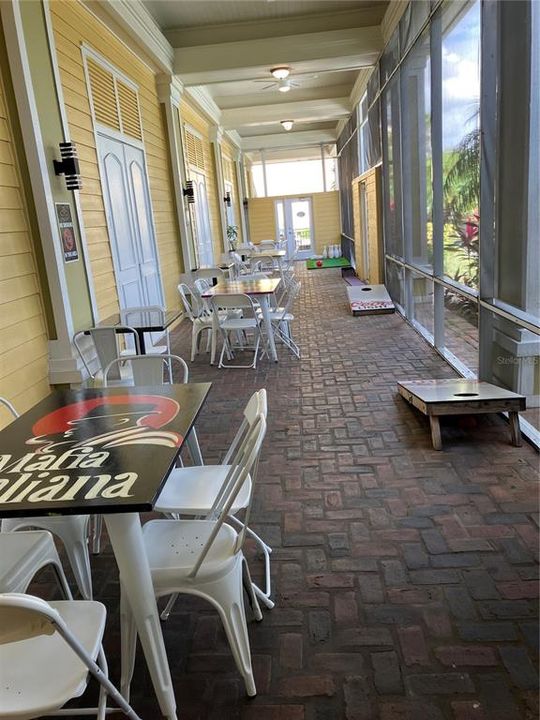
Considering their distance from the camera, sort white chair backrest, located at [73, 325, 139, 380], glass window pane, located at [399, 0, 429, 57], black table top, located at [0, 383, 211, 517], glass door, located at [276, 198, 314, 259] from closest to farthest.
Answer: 1. black table top, located at [0, 383, 211, 517]
2. white chair backrest, located at [73, 325, 139, 380]
3. glass window pane, located at [399, 0, 429, 57]
4. glass door, located at [276, 198, 314, 259]

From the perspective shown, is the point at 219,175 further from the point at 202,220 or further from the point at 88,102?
the point at 88,102

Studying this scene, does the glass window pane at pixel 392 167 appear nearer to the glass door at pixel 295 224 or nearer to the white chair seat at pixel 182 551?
the white chair seat at pixel 182 551

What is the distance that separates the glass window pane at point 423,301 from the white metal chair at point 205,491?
451cm

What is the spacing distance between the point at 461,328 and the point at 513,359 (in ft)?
4.23

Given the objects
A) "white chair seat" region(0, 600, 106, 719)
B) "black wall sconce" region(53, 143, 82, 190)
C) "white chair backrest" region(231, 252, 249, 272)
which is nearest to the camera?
"white chair seat" region(0, 600, 106, 719)

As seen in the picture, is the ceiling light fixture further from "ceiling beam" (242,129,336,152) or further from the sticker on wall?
"ceiling beam" (242,129,336,152)

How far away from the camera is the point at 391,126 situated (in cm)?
772

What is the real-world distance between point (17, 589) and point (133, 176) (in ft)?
19.8

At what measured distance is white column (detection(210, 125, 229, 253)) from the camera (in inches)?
502

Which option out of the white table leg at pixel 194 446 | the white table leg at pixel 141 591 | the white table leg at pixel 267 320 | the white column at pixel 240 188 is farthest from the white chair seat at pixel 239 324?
the white column at pixel 240 188

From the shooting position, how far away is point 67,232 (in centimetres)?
468

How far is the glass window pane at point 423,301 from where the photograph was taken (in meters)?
6.42

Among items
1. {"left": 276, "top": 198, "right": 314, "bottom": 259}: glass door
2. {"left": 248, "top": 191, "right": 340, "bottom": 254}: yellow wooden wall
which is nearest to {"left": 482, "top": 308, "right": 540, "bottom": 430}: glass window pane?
{"left": 276, "top": 198, "right": 314, "bottom": 259}: glass door

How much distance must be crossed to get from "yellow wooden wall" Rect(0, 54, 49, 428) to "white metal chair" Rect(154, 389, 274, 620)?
202cm
